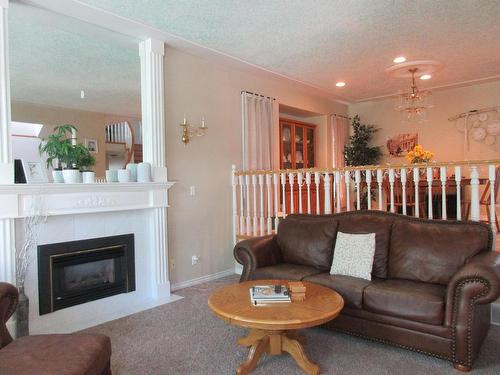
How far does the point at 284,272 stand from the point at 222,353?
906mm

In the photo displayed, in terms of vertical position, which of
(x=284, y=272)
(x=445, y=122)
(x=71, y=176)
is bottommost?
(x=284, y=272)

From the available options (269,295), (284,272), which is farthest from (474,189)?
(269,295)

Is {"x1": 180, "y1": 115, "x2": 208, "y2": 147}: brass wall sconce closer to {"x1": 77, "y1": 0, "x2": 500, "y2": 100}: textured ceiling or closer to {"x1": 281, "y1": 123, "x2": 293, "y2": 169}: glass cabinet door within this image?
{"x1": 77, "y1": 0, "x2": 500, "y2": 100}: textured ceiling

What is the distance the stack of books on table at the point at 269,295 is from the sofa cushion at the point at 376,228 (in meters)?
0.98

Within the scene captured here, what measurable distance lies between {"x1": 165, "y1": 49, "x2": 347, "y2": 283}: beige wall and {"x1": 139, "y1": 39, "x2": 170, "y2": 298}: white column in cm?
19

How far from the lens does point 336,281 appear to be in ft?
9.43

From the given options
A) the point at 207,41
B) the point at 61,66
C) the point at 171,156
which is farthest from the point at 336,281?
the point at 61,66

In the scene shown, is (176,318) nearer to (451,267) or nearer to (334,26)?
(451,267)

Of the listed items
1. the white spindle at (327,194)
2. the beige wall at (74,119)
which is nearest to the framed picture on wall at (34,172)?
the beige wall at (74,119)

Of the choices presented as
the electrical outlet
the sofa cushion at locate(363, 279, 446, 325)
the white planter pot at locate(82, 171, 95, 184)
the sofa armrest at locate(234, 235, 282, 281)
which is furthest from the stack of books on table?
the electrical outlet

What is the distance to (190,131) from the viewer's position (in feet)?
14.6

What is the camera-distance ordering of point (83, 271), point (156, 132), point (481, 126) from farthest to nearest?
1. point (481, 126)
2. point (156, 132)
3. point (83, 271)

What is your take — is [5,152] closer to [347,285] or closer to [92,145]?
[92,145]

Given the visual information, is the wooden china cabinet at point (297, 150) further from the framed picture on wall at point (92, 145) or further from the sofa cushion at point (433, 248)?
the sofa cushion at point (433, 248)
